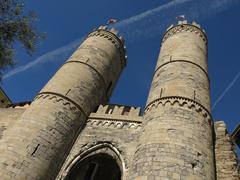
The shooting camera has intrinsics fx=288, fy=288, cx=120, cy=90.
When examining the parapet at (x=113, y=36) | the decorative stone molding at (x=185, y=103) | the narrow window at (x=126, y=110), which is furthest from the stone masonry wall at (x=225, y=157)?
the parapet at (x=113, y=36)

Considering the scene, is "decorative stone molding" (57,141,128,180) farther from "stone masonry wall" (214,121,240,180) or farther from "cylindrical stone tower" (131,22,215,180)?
"stone masonry wall" (214,121,240,180)

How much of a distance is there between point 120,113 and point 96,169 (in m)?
2.42

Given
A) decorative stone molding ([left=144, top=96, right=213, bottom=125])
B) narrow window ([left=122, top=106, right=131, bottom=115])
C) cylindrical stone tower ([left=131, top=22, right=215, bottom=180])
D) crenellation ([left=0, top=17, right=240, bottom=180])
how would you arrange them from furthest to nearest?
narrow window ([left=122, top=106, right=131, bottom=115]) → decorative stone molding ([left=144, top=96, right=213, bottom=125]) → crenellation ([left=0, top=17, right=240, bottom=180]) → cylindrical stone tower ([left=131, top=22, right=215, bottom=180])

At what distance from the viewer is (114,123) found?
36.7ft

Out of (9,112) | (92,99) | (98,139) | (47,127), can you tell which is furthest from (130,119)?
(9,112)

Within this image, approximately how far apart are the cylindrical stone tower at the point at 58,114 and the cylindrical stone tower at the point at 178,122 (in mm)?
2925

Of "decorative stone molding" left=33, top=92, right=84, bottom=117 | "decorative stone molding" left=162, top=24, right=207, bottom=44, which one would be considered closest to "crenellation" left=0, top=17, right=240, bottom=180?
"decorative stone molding" left=33, top=92, right=84, bottom=117

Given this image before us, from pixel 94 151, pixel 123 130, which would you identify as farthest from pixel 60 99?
pixel 123 130

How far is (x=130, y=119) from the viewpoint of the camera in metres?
11.1

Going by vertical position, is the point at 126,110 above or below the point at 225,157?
above

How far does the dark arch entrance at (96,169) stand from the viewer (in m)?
10.3

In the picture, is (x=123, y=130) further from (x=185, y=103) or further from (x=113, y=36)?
(x=113, y=36)

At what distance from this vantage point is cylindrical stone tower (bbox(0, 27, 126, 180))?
8875 mm

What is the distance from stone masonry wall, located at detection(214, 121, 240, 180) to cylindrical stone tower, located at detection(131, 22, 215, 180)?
78cm
